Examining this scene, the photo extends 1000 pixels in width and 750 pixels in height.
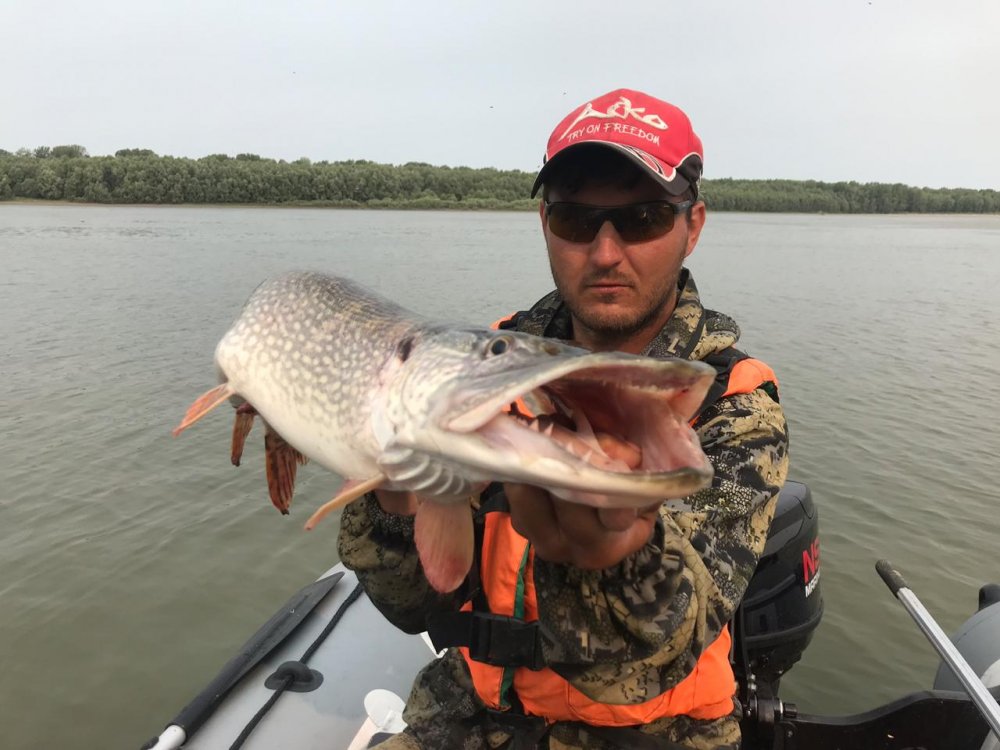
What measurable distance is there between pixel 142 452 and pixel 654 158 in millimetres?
6419

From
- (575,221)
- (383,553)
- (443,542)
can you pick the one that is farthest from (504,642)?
(575,221)

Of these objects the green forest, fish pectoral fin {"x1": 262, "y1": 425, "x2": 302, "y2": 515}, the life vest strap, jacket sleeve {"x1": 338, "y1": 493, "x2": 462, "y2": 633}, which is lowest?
A: the life vest strap

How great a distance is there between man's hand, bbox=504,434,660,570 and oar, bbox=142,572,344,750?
7.14 ft

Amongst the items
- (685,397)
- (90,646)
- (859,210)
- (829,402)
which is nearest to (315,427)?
(685,397)

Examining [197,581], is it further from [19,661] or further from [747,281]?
[747,281]

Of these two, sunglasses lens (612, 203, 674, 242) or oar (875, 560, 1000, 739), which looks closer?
oar (875, 560, 1000, 739)

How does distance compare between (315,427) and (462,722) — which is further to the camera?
(462,722)

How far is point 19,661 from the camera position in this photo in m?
4.33

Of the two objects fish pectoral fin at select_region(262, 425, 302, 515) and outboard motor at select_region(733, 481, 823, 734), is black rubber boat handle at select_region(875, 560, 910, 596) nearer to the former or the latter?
outboard motor at select_region(733, 481, 823, 734)

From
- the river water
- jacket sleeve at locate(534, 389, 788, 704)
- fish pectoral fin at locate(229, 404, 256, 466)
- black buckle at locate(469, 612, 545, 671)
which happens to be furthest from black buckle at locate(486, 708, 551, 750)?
the river water

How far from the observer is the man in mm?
1373

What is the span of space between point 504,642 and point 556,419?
1035 millimetres

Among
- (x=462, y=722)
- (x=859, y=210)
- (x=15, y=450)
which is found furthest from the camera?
(x=859, y=210)

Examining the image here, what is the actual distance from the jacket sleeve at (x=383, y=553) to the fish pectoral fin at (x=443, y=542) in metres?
0.54
